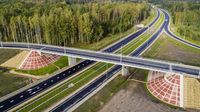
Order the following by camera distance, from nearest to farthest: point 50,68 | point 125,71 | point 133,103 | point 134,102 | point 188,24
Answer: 1. point 133,103
2. point 134,102
3. point 125,71
4. point 50,68
5. point 188,24

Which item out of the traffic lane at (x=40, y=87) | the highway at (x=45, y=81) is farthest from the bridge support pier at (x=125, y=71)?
the traffic lane at (x=40, y=87)

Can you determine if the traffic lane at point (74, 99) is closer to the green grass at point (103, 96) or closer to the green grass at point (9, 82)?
the green grass at point (103, 96)

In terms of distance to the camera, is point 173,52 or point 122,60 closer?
point 122,60

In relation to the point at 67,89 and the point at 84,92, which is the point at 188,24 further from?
the point at 67,89

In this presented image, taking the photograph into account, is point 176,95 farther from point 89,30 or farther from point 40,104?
point 89,30

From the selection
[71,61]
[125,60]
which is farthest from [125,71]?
[71,61]

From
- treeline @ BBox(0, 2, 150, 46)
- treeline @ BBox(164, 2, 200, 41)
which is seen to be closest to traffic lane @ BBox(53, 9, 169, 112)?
treeline @ BBox(0, 2, 150, 46)
